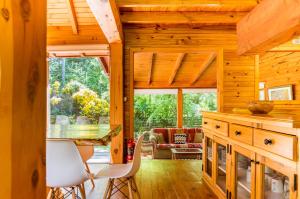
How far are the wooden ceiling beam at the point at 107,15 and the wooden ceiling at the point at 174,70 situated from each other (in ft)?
10.6

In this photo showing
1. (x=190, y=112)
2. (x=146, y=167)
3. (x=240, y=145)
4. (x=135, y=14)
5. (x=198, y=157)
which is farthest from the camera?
(x=190, y=112)

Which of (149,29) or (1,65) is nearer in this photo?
(1,65)

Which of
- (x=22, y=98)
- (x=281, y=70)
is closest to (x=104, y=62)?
(x=281, y=70)

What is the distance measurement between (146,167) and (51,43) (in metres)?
2.58

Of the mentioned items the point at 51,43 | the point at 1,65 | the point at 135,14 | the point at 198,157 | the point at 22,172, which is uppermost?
the point at 135,14

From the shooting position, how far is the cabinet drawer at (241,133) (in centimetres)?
209

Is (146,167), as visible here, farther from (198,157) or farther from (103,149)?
(198,157)

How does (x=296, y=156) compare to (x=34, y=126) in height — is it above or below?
below

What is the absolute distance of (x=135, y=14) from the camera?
3934 mm

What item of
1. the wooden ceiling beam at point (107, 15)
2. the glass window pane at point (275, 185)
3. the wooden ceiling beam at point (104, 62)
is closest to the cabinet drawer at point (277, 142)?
the glass window pane at point (275, 185)

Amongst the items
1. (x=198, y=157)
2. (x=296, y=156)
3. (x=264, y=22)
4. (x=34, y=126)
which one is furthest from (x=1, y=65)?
(x=198, y=157)

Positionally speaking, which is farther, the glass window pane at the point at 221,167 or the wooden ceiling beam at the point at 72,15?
the wooden ceiling beam at the point at 72,15

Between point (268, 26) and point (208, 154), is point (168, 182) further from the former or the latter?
point (268, 26)

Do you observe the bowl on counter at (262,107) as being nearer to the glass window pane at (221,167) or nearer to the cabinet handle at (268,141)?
the glass window pane at (221,167)
